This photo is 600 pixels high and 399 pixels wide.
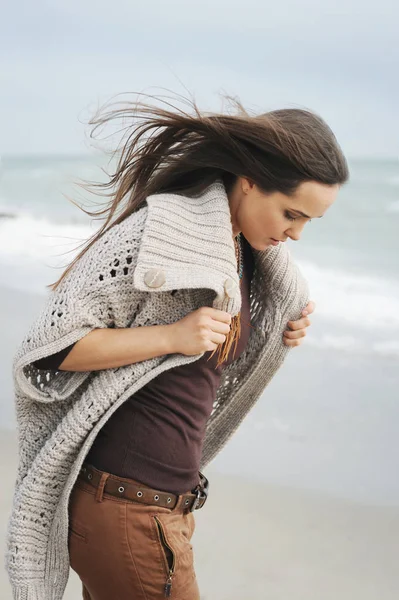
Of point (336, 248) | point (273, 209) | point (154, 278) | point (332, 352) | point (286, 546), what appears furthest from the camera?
point (336, 248)

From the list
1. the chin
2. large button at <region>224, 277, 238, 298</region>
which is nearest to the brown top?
large button at <region>224, 277, 238, 298</region>

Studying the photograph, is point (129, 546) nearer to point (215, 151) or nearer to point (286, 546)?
point (215, 151)

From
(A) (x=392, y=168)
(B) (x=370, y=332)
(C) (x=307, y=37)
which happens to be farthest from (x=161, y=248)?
(C) (x=307, y=37)

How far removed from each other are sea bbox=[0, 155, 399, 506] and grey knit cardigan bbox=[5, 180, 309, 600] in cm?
21

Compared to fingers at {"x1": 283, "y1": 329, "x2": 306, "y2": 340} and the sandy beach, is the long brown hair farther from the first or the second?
the sandy beach

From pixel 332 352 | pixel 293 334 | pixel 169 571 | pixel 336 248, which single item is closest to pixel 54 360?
pixel 169 571

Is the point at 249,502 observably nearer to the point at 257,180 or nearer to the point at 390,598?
the point at 390,598

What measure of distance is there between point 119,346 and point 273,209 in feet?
1.53

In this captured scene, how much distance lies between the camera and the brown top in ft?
5.98

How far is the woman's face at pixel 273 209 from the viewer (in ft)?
6.11

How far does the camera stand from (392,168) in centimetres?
1556

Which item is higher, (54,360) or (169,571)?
(54,360)

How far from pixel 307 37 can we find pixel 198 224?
20.9m

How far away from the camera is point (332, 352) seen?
6.38m
